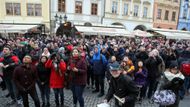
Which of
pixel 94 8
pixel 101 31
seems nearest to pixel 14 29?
pixel 101 31

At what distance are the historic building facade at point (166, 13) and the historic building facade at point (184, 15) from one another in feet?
3.00

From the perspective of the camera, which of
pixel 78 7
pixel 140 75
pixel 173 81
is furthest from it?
pixel 78 7


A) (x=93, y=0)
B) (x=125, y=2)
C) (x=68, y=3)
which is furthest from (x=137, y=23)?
(x=68, y=3)

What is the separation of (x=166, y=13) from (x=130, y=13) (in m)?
8.71

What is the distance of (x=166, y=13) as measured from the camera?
35781 millimetres

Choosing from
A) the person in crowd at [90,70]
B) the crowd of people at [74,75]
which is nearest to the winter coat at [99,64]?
the crowd of people at [74,75]

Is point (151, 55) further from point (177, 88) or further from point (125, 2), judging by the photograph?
point (125, 2)

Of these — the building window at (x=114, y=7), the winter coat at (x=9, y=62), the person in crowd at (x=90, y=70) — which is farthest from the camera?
the building window at (x=114, y=7)

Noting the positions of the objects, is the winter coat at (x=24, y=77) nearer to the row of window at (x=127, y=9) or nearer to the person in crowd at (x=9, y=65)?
the person in crowd at (x=9, y=65)

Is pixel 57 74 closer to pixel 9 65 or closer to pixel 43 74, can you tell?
pixel 43 74

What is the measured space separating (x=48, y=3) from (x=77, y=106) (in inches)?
862

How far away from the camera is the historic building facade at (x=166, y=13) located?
33969 mm

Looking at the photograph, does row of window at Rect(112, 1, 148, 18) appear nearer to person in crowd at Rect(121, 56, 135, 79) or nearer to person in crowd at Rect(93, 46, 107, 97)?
person in crowd at Rect(93, 46, 107, 97)

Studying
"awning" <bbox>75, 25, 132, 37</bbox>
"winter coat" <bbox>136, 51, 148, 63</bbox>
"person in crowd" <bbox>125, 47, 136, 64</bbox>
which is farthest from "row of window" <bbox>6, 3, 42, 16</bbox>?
"winter coat" <bbox>136, 51, 148, 63</bbox>
